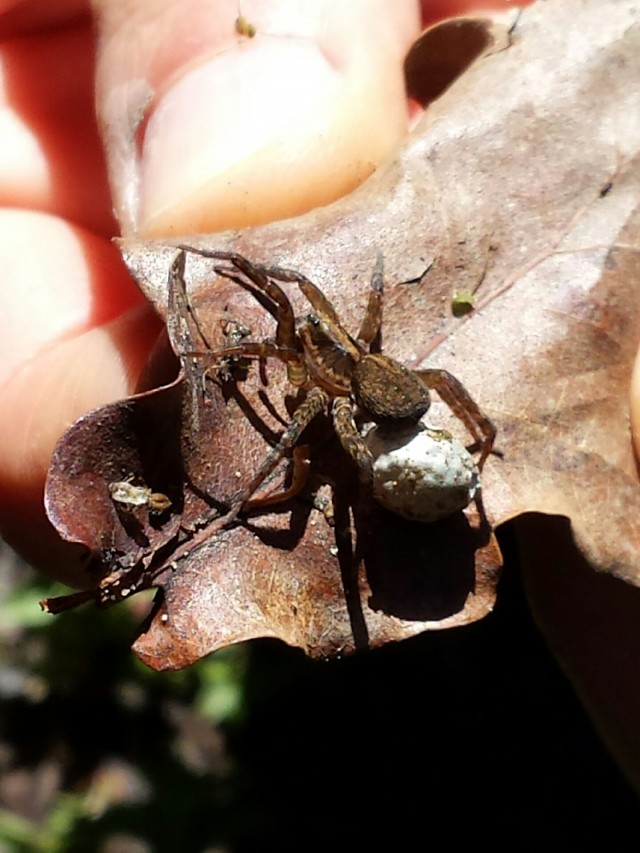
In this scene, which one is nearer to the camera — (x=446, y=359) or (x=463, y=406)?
→ (x=463, y=406)

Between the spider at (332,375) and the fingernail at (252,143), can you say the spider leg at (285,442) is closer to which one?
the spider at (332,375)

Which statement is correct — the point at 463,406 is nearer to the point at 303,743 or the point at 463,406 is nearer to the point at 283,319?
the point at 283,319

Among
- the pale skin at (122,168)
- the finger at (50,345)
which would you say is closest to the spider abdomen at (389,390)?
the pale skin at (122,168)

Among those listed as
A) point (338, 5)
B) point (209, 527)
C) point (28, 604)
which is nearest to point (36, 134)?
Result: point (338, 5)

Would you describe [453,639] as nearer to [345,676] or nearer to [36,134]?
[345,676]

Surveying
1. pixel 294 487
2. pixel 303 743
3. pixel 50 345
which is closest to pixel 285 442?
pixel 294 487

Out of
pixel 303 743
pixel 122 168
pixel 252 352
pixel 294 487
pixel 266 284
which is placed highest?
pixel 122 168

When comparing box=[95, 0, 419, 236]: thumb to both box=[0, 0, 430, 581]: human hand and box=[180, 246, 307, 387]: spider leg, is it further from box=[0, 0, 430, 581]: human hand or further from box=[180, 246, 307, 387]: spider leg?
box=[180, 246, 307, 387]: spider leg
